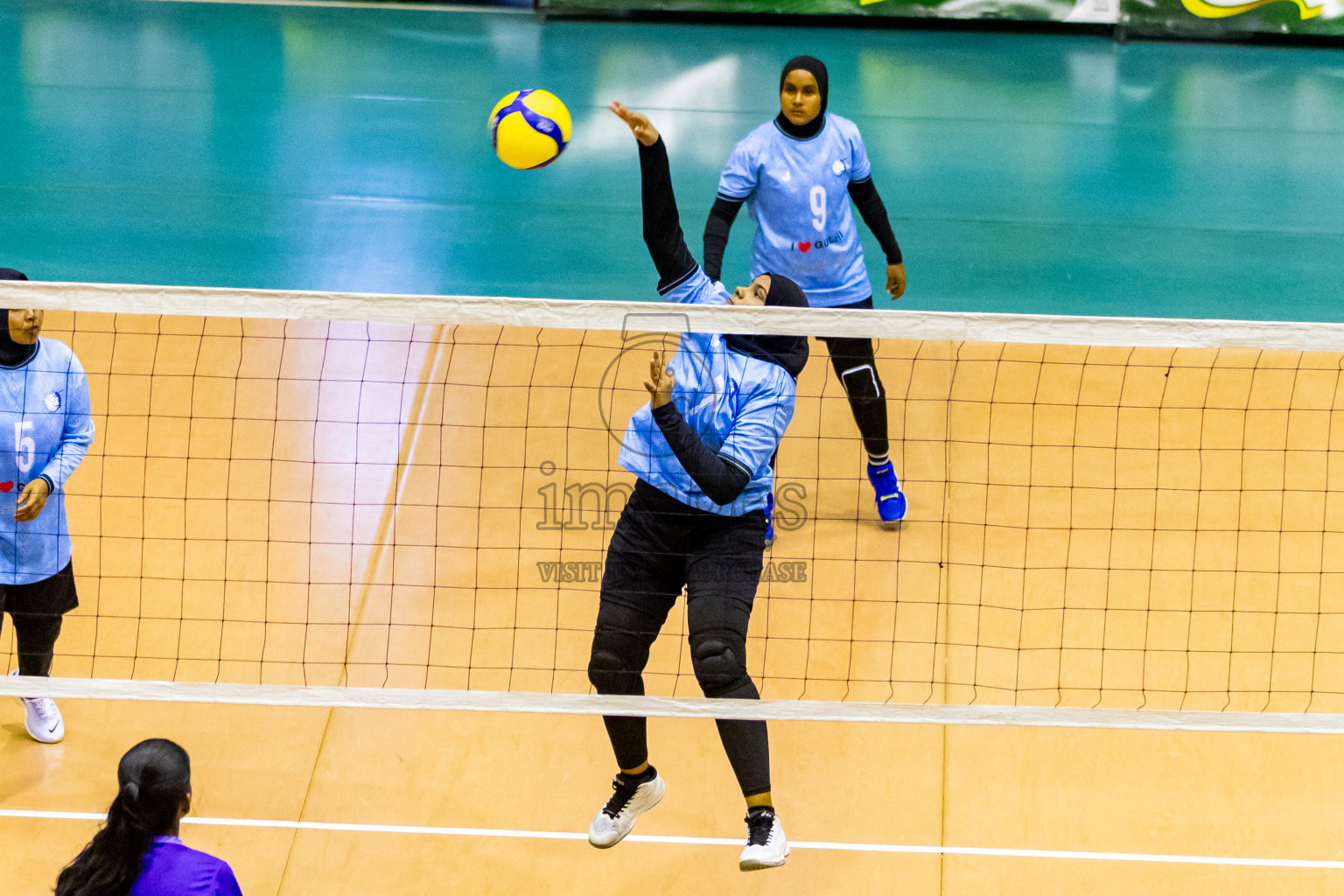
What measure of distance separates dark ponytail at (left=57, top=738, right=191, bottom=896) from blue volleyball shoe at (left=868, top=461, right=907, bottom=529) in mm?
3777

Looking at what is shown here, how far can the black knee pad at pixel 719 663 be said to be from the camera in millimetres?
4129

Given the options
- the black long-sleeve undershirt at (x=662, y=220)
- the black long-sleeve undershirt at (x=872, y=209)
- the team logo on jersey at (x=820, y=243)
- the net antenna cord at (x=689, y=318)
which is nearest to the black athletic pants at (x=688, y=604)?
the net antenna cord at (x=689, y=318)

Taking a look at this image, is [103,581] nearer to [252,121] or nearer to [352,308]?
[352,308]

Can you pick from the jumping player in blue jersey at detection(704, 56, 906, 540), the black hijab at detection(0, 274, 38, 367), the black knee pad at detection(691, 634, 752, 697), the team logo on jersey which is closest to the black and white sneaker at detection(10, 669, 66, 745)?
the black hijab at detection(0, 274, 38, 367)

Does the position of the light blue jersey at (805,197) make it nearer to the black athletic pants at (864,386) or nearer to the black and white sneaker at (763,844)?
the black athletic pants at (864,386)

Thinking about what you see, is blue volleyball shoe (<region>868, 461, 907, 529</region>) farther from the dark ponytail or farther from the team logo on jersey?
the dark ponytail

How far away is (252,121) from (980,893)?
826 centimetres

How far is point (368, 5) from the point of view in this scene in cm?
1233

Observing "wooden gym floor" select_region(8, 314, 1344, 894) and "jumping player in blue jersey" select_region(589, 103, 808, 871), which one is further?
"wooden gym floor" select_region(8, 314, 1344, 894)

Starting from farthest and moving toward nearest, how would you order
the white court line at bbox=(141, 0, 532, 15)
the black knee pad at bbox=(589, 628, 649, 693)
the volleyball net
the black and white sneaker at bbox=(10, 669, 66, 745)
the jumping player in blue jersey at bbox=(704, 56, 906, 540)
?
1. the white court line at bbox=(141, 0, 532, 15)
2. the jumping player in blue jersey at bbox=(704, 56, 906, 540)
3. the volleyball net
4. the black and white sneaker at bbox=(10, 669, 66, 745)
5. the black knee pad at bbox=(589, 628, 649, 693)

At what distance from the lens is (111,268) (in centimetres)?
823

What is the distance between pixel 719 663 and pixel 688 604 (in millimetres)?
217

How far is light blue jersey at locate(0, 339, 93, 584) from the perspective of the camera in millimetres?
4430

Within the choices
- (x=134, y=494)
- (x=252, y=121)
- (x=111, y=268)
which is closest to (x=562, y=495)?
(x=134, y=494)
